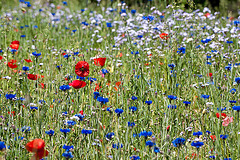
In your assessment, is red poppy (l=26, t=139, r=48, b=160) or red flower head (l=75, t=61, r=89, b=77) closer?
red poppy (l=26, t=139, r=48, b=160)

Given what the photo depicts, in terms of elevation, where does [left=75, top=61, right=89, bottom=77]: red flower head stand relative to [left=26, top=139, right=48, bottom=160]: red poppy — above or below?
above

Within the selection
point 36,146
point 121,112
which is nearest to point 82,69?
point 121,112

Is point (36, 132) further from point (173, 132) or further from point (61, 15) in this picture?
point (61, 15)

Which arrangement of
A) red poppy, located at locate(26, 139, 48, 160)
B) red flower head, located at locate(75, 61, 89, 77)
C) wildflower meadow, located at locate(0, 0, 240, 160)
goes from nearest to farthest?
red poppy, located at locate(26, 139, 48, 160) → wildflower meadow, located at locate(0, 0, 240, 160) → red flower head, located at locate(75, 61, 89, 77)

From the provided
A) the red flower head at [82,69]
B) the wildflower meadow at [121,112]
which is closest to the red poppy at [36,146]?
the wildflower meadow at [121,112]

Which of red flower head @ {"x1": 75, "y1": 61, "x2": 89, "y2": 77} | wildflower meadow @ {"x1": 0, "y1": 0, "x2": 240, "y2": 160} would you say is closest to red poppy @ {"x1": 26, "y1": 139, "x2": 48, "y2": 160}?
wildflower meadow @ {"x1": 0, "y1": 0, "x2": 240, "y2": 160}

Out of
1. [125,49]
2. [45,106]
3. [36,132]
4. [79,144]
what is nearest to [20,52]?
[125,49]

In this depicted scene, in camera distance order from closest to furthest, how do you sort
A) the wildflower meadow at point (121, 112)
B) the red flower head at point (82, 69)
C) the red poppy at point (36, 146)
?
the red poppy at point (36, 146) → the wildflower meadow at point (121, 112) → the red flower head at point (82, 69)

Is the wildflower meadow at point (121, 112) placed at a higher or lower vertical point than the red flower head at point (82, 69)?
lower

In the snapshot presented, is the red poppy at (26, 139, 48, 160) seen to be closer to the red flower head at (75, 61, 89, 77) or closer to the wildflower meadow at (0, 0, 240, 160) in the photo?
the wildflower meadow at (0, 0, 240, 160)

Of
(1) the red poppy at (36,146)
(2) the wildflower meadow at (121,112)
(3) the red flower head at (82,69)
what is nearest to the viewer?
(1) the red poppy at (36,146)

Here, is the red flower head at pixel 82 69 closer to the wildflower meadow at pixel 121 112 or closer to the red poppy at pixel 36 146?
the wildflower meadow at pixel 121 112

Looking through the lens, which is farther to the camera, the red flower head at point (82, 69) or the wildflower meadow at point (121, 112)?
the red flower head at point (82, 69)

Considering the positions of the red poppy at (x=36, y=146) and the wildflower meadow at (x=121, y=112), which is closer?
the red poppy at (x=36, y=146)
